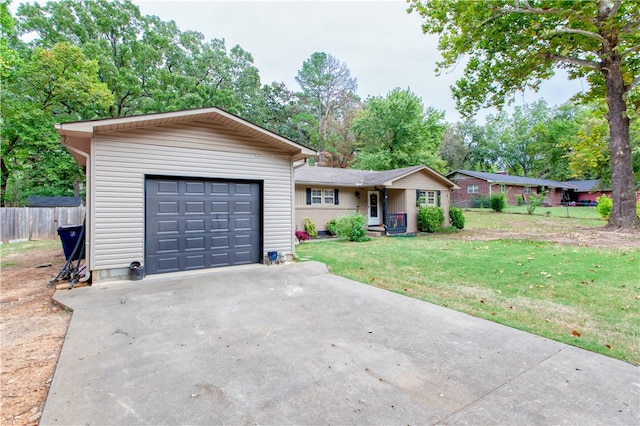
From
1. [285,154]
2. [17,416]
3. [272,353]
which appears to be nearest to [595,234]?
[285,154]

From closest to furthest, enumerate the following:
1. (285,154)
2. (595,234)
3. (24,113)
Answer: (285,154) < (595,234) < (24,113)

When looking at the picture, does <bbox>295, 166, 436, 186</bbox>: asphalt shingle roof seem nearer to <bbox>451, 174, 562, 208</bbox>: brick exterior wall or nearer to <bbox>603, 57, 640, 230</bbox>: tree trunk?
<bbox>603, 57, 640, 230</bbox>: tree trunk

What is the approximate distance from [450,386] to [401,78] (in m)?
27.2

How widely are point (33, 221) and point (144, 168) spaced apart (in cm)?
1328

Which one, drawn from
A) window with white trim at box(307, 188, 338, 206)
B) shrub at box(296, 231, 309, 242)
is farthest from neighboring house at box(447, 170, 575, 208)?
shrub at box(296, 231, 309, 242)

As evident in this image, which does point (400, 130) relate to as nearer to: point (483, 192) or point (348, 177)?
point (348, 177)

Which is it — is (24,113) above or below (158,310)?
above

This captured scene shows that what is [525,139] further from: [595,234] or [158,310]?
[158,310]

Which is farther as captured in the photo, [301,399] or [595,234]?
[595,234]

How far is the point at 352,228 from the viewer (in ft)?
41.3

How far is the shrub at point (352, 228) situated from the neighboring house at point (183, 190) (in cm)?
501

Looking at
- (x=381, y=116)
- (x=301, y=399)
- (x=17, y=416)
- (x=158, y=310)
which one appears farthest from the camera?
(x=381, y=116)

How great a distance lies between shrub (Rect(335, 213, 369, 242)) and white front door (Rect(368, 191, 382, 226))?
3431mm

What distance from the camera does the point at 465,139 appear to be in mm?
44219
